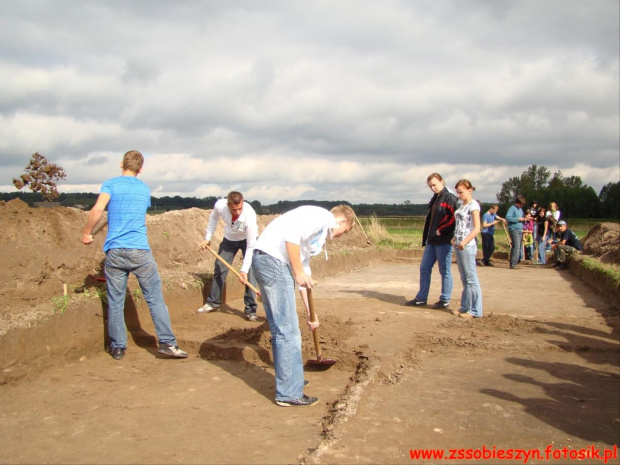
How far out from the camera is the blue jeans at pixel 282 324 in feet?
12.9

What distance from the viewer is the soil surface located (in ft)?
10.7

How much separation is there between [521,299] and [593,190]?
41.3m

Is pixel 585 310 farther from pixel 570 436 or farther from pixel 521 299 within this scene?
pixel 570 436

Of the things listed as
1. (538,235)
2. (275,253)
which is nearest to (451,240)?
(275,253)

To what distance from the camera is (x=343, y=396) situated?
3.96 m

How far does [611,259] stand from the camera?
1206 centimetres

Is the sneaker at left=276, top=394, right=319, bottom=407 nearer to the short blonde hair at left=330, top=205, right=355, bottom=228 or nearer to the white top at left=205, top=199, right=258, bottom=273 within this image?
the short blonde hair at left=330, top=205, right=355, bottom=228

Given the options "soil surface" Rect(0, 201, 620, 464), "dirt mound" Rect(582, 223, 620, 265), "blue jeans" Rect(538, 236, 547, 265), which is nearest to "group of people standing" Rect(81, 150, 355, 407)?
"soil surface" Rect(0, 201, 620, 464)

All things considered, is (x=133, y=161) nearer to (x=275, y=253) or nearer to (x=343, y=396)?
(x=275, y=253)

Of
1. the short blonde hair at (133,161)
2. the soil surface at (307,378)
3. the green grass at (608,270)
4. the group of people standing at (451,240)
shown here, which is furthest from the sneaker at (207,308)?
the green grass at (608,270)

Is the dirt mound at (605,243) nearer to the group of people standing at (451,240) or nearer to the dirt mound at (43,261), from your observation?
the group of people standing at (451,240)

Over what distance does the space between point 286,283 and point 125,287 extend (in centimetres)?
204

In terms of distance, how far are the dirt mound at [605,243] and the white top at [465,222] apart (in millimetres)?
6332

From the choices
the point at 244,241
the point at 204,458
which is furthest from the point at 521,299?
the point at 204,458
